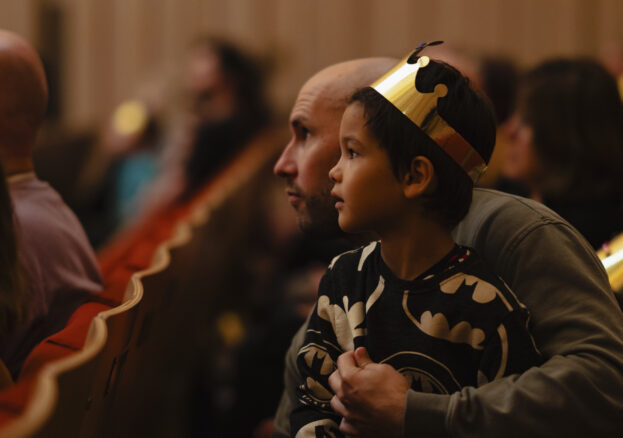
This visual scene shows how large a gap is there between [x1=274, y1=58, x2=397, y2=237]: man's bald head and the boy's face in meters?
0.38

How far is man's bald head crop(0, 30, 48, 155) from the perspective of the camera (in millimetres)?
1656

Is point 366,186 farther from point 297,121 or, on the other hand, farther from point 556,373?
point 297,121

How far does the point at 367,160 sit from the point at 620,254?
1.97ft

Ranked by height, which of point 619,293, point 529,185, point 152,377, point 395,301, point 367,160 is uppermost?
point 367,160

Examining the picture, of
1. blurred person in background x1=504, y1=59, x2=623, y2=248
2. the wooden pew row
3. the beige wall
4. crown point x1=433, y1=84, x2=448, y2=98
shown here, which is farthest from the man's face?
the beige wall

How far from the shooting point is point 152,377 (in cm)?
195

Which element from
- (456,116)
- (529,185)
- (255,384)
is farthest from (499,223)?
(255,384)

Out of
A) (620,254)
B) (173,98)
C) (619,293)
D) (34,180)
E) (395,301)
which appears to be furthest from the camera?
(173,98)

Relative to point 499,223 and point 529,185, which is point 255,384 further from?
point 499,223

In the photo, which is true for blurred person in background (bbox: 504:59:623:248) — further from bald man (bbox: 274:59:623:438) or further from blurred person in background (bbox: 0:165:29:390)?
blurred person in background (bbox: 0:165:29:390)

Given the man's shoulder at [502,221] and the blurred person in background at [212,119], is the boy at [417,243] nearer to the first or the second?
the man's shoulder at [502,221]

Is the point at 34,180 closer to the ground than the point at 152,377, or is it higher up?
higher up

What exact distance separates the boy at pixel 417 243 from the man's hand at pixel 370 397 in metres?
0.03

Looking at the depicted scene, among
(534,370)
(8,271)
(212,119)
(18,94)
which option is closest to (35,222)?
(18,94)
